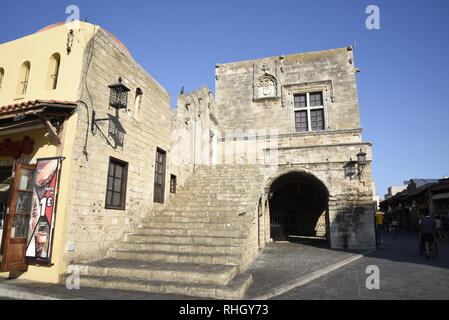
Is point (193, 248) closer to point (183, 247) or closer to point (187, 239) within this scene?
point (183, 247)

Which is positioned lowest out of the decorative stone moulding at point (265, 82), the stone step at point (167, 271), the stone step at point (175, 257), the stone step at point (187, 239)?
the stone step at point (167, 271)

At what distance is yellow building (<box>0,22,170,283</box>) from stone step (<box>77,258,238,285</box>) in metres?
0.75

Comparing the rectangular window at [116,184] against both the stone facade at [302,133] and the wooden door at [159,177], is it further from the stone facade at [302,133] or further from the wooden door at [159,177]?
the stone facade at [302,133]

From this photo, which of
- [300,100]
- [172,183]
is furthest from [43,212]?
[300,100]

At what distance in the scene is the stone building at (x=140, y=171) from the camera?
17.4 feet

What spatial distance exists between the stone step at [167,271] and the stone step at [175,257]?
0.69 ft

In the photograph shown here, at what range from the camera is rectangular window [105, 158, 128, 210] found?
6820 millimetres

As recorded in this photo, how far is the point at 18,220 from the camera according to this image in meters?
5.43

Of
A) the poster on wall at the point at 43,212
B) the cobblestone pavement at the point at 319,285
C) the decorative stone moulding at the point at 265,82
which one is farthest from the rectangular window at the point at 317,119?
the poster on wall at the point at 43,212

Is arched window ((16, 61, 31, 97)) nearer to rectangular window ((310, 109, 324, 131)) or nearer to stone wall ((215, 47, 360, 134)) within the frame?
stone wall ((215, 47, 360, 134))

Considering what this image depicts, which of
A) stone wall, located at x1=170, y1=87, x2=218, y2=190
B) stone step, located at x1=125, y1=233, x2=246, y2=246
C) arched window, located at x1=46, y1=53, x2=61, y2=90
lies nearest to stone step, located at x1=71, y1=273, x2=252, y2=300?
stone step, located at x1=125, y1=233, x2=246, y2=246
